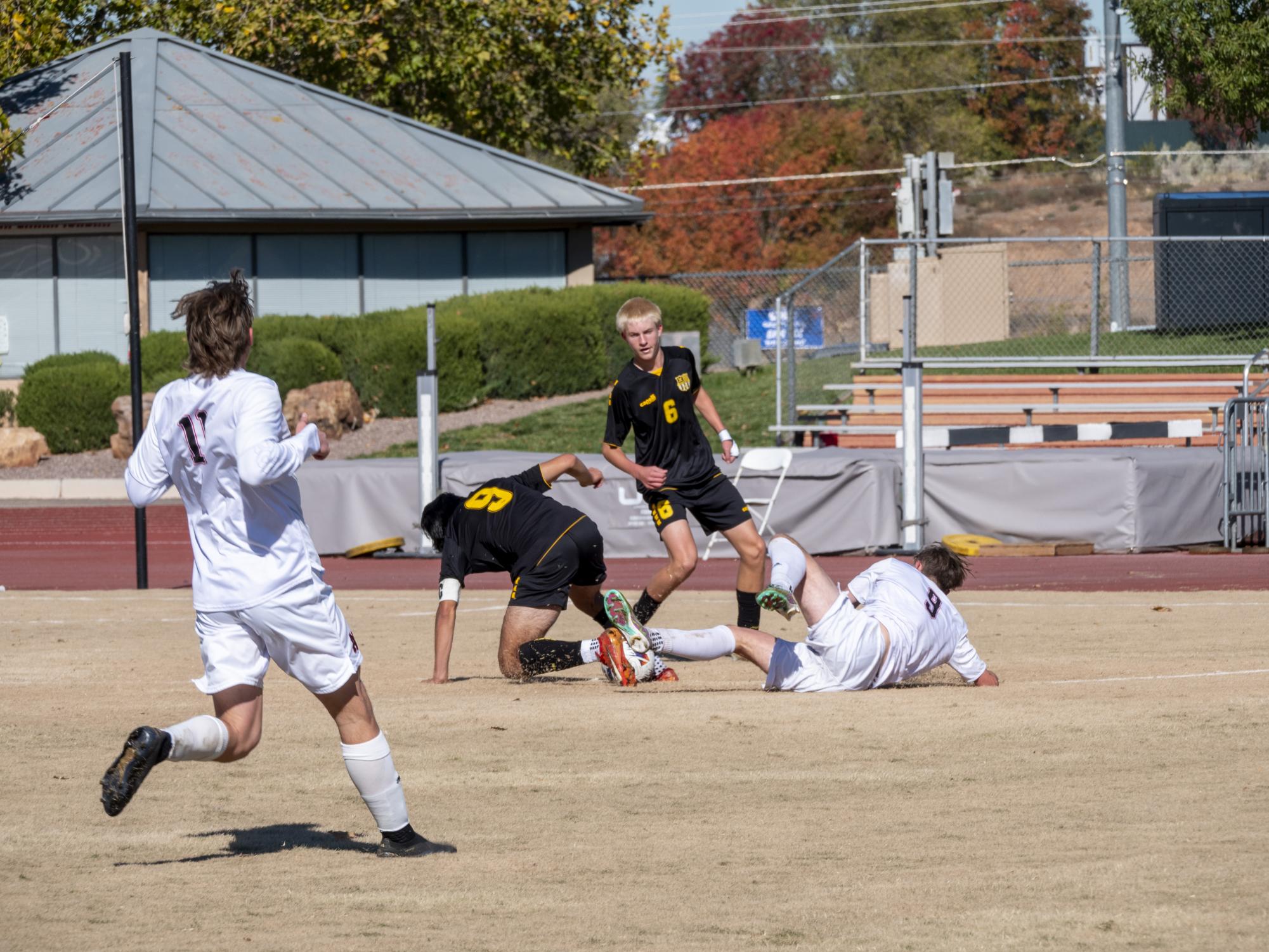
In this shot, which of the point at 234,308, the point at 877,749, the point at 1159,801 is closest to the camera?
the point at 234,308

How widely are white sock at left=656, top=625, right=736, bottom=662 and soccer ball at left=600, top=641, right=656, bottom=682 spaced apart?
210 millimetres

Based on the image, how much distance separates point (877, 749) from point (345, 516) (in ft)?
39.4

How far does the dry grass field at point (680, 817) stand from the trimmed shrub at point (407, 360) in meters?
20.1

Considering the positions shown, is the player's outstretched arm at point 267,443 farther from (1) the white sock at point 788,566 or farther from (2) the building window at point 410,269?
(2) the building window at point 410,269

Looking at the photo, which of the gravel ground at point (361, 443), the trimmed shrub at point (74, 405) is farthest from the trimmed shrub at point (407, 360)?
the trimmed shrub at point (74, 405)

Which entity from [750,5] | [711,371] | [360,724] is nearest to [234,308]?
[360,724]

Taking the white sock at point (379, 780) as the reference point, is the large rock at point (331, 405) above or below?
above

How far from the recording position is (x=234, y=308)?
17.3ft

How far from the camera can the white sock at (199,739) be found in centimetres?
526

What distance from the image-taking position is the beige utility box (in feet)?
97.0

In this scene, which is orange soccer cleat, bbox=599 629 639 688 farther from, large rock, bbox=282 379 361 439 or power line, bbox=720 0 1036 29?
power line, bbox=720 0 1036 29

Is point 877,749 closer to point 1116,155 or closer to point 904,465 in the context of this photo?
point 904,465

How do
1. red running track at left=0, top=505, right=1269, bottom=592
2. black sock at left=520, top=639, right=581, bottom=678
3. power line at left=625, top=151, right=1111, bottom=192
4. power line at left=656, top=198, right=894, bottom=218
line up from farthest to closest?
power line at left=656, top=198, right=894, bottom=218 < power line at left=625, top=151, right=1111, bottom=192 < red running track at left=0, top=505, right=1269, bottom=592 < black sock at left=520, top=639, right=581, bottom=678

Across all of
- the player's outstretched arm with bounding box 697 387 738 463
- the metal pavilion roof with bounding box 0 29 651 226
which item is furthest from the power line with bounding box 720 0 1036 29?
the player's outstretched arm with bounding box 697 387 738 463
